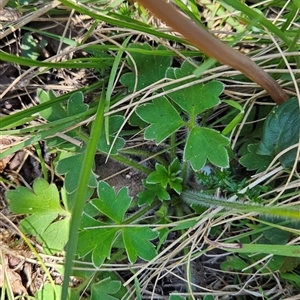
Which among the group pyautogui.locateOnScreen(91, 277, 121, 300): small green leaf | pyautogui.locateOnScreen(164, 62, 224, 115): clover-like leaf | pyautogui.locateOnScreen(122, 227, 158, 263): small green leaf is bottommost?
pyautogui.locateOnScreen(91, 277, 121, 300): small green leaf

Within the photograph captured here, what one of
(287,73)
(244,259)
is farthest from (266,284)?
(287,73)

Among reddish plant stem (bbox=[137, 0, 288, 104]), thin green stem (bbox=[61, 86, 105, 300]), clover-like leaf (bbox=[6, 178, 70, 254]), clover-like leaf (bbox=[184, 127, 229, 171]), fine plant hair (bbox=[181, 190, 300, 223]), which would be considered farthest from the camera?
clover-like leaf (bbox=[6, 178, 70, 254])

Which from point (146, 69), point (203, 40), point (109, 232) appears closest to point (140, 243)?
point (109, 232)

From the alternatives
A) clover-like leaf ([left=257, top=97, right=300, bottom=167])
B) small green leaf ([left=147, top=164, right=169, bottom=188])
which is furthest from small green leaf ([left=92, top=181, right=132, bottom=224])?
clover-like leaf ([left=257, top=97, right=300, bottom=167])

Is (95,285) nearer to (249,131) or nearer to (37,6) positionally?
(249,131)

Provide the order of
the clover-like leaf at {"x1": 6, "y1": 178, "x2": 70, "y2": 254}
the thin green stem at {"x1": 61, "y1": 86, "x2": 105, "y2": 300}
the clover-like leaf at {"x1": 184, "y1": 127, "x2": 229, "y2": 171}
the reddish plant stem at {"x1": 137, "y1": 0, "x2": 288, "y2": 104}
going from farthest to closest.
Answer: the clover-like leaf at {"x1": 6, "y1": 178, "x2": 70, "y2": 254} → the clover-like leaf at {"x1": 184, "y1": 127, "x2": 229, "y2": 171} → the thin green stem at {"x1": 61, "y1": 86, "x2": 105, "y2": 300} → the reddish plant stem at {"x1": 137, "y1": 0, "x2": 288, "y2": 104}

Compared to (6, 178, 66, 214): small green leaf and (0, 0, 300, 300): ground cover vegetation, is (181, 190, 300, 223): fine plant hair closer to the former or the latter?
(0, 0, 300, 300): ground cover vegetation
